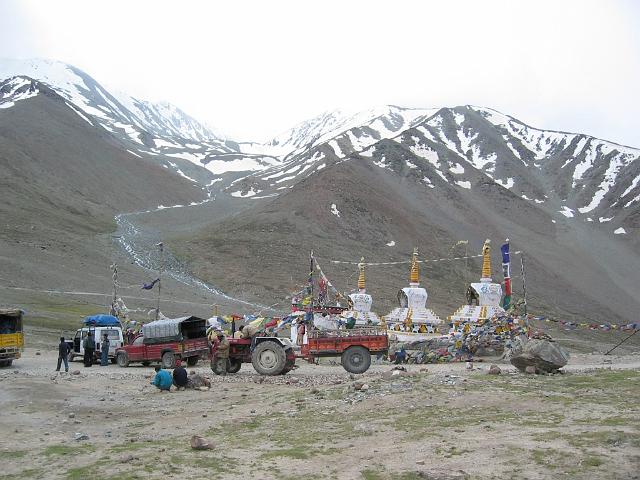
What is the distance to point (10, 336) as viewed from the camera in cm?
2381

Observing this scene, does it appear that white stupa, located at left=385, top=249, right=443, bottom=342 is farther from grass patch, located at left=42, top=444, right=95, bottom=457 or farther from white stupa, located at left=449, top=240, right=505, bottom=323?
grass patch, located at left=42, top=444, right=95, bottom=457

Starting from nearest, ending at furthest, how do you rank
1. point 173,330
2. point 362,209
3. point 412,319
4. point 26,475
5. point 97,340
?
1. point 26,475
2. point 173,330
3. point 97,340
4. point 412,319
5. point 362,209

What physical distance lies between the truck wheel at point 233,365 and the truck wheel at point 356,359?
12.6 feet

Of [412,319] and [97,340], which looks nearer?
[97,340]

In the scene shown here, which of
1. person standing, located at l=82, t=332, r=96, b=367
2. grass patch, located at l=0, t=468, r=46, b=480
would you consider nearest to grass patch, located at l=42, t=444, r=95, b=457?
grass patch, located at l=0, t=468, r=46, b=480

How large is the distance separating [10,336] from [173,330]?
19.5 feet

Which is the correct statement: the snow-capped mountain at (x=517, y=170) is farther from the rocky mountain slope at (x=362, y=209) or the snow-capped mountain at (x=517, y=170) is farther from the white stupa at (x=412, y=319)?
the white stupa at (x=412, y=319)

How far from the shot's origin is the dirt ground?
9125 mm

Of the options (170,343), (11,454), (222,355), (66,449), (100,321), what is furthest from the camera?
(100,321)

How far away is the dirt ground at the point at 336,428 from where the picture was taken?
9.12 m

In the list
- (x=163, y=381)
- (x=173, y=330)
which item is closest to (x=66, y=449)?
(x=163, y=381)

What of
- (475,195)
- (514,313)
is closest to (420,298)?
(514,313)

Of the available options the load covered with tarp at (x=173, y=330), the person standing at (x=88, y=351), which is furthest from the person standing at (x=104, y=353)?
the load covered with tarp at (x=173, y=330)

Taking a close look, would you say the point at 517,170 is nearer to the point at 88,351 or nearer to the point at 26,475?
the point at 88,351
